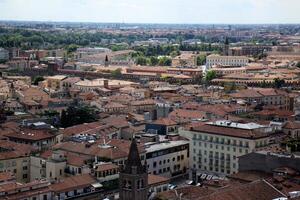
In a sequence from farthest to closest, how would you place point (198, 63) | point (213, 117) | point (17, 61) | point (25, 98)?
point (198, 63), point (17, 61), point (25, 98), point (213, 117)

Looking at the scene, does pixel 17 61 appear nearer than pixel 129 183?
No

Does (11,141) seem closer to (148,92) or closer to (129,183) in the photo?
(129,183)

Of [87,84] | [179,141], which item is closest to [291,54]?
[87,84]

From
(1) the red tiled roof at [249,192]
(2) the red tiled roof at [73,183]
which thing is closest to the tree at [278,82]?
(2) the red tiled roof at [73,183]

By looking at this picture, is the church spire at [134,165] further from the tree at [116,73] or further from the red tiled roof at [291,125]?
the tree at [116,73]

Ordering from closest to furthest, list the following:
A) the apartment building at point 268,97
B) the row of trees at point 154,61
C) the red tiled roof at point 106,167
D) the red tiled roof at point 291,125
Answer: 1. the red tiled roof at point 106,167
2. the red tiled roof at point 291,125
3. the apartment building at point 268,97
4. the row of trees at point 154,61

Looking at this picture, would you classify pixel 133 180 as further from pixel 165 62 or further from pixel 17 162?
pixel 165 62
